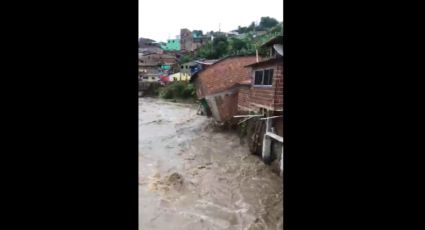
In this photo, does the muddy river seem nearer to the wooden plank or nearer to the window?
the wooden plank

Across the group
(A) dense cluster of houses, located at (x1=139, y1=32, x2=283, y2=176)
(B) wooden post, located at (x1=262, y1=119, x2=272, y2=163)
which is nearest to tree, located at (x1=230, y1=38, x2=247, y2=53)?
(A) dense cluster of houses, located at (x1=139, y1=32, x2=283, y2=176)

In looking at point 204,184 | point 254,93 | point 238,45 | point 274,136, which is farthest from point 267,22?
point 204,184

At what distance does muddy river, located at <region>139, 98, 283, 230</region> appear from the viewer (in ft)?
17.4

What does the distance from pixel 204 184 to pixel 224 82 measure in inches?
142

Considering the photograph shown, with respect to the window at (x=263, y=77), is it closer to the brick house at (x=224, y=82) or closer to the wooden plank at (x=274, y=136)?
the wooden plank at (x=274, y=136)

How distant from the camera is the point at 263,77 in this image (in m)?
7.53

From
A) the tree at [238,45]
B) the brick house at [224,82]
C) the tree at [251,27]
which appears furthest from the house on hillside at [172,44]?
the brick house at [224,82]

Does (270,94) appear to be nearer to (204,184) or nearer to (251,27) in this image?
(204,184)

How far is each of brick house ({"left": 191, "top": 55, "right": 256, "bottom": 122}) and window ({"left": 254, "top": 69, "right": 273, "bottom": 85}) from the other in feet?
3.97

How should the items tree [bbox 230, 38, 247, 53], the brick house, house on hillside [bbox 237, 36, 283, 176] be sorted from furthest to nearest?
tree [bbox 230, 38, 247, 53] → the brick house → house on hillside [bbox 237, 36, 283, 176]

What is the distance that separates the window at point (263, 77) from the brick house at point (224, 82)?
47.7 inches

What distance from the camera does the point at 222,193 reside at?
6.32 m
